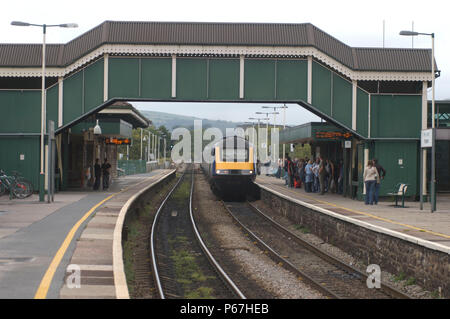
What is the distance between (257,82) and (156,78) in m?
4.27

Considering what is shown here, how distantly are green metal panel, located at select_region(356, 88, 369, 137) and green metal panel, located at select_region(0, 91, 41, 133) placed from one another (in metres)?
14.0

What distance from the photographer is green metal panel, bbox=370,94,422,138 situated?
2562 centimetres

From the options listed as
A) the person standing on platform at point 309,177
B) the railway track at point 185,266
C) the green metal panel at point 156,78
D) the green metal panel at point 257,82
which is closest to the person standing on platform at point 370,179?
the green metal panel at point 257,82

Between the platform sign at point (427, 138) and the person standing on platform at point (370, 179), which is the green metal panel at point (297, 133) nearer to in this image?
the person standing on platform at point (370, 179)

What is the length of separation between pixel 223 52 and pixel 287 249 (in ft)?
37.6

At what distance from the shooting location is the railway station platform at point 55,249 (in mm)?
8250

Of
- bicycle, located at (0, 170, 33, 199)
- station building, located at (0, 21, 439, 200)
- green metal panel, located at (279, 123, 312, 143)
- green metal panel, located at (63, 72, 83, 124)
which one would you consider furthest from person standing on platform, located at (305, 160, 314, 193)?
bicycle, located at (0, 170, 33, 199)

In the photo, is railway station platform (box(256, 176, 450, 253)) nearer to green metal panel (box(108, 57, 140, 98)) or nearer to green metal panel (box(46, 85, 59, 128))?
green metal panel (box(108, 57, 140, 98))

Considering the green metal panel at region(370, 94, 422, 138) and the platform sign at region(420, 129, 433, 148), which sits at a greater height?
the green metal panel at region(370, 94, 422, 138)

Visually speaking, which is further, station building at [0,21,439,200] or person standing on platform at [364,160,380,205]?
station building at [0,21,439,200]

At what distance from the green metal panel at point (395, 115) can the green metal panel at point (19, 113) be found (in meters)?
14.7

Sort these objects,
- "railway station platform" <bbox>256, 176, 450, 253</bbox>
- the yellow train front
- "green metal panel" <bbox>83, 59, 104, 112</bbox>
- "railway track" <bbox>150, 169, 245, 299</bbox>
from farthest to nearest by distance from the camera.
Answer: the yellow train front
"green metal panel" <bbox>83, 59, 104, 112</bbox>
"railway station platform" <bbox>256, 176, 450, 253</bbox>
"railway track" <bbox>150, 169, 245, 299</bbox>

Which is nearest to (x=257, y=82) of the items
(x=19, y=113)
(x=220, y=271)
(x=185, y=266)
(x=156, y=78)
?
Result: (x=156, y=78)
